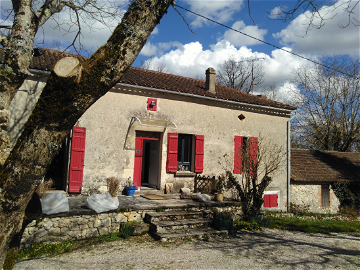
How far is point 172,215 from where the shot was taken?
7332mm

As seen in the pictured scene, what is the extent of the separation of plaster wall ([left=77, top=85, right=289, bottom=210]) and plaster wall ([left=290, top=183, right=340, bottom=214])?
0.89 m

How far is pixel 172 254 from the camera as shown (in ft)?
17.9

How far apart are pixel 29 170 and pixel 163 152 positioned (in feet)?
24.6

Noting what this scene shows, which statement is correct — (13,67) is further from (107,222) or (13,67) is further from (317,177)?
(317,177)

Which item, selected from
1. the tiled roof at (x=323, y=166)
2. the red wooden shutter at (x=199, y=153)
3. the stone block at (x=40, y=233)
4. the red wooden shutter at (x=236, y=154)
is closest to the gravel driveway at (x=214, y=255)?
the stone block at (x=40, y=233)

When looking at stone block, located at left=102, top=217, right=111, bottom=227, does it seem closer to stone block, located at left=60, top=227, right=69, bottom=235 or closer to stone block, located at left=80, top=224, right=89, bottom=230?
stone block, located at left=80, top=224, right=89, bottom=230

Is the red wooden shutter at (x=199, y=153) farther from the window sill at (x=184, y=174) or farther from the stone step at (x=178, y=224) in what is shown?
the stone step at (x=178, y=224)

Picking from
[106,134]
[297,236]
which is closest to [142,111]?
[106,134]

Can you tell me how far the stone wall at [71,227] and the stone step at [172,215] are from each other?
1.82ft

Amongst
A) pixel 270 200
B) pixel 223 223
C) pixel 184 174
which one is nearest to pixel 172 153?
pixel 184 174

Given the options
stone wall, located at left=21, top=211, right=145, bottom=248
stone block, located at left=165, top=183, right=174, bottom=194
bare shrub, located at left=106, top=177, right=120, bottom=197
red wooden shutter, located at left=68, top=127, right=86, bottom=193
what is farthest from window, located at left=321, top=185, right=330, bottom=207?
red wooden shutter, located at left=68, top=127, right=86, bottom=193

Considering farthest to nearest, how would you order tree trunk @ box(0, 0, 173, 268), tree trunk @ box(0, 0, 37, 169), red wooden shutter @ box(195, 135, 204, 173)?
1. red wooden shutter @ box(195, 135, 204, 173)
2. tree trunk @ box(0, 0, 37, 169)
3. tree trunk @ box(0, 0, 173, 268)

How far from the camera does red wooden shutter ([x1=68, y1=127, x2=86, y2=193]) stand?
8.23 meters

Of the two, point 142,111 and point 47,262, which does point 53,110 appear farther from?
point 142,111
